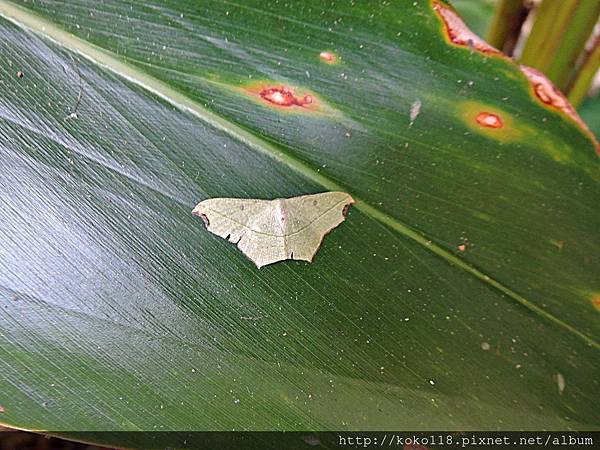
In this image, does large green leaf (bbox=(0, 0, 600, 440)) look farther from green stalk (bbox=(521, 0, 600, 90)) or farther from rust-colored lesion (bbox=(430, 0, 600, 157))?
green stalk (bbox=(521, 0, 600, 90))

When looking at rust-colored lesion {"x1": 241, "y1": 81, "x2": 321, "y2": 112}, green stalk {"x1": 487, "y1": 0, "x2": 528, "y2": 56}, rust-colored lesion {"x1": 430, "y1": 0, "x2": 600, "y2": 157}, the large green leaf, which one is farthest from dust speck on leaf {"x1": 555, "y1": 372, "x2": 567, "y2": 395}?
green stalk {"x1": 487, "y1": 0, "x2": 528, "y2": 56}

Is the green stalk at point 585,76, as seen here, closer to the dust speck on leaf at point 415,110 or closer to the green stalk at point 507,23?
the green stalk at point 507,23

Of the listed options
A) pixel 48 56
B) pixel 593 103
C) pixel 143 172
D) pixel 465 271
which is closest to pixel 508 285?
pixel 465 271

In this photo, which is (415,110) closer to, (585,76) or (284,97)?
(284,97)

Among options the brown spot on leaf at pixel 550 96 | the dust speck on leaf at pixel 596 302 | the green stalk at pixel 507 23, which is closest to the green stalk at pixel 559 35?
the green stalk at pixel 507 23

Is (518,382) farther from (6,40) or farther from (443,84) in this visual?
(6,40)
